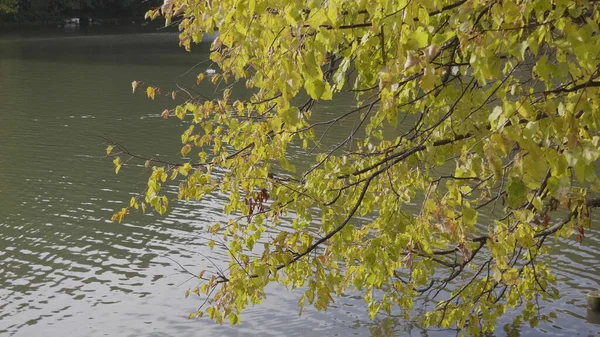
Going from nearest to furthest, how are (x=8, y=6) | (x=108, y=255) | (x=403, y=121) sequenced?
(x=403, y=121) → (x=108, y=255) → (x=8, y=6)

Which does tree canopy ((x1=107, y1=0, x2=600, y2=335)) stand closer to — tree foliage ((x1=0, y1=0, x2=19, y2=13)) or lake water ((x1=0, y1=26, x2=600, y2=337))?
lake water ((x1=0, y1=26, x2=600, y2=337))

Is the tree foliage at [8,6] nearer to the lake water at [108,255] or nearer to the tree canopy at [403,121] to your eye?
the lake water at [108,255]

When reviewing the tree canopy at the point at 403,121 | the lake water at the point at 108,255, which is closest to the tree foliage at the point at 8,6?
the lake water at the point at 108,255

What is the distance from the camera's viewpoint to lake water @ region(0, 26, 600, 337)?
33.8ft

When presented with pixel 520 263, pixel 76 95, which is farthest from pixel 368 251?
pixel 76 95

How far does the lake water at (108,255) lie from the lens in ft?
33.8

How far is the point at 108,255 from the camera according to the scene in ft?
42.7

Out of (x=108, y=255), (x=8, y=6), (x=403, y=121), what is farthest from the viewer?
(x=8, y=6)

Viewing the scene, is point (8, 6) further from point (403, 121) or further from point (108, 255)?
point (403, 121)

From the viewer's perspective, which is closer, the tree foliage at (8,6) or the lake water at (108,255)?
the lake water at (108,255)

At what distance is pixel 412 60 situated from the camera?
3225 millimetres

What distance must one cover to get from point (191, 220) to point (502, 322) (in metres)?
6.39

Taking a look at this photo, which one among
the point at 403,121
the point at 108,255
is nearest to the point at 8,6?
the point at 108,255

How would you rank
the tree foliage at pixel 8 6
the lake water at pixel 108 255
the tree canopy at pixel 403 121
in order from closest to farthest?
the tree canopy at pixel 403 121
the lake water at pixel 108 255
the tree foliage at pixel 8 6
